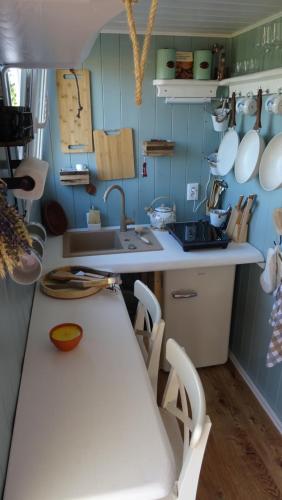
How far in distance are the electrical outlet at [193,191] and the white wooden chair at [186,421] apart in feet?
4.82

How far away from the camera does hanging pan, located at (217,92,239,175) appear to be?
215cm

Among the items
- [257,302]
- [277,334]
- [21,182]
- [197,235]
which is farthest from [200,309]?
[21,182]

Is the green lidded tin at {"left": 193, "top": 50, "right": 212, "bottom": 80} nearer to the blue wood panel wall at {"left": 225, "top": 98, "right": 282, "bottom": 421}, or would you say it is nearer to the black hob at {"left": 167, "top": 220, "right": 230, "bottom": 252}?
the blue wood panel wall at {"left": 225, "top": 98, "right": 282, "bottom": 421}

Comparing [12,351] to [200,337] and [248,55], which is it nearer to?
[200,337]

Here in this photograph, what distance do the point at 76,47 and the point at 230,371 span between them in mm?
2094

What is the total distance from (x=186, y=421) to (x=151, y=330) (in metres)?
0.52

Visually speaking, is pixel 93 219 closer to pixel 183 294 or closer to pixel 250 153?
pixel 183 294

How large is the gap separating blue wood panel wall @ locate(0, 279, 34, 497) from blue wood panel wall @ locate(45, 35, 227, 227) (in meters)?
1.09

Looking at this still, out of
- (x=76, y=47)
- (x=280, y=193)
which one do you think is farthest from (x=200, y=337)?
(x=76, y=47)

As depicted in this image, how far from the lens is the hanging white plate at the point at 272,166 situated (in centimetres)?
177

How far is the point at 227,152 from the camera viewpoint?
2242 mm

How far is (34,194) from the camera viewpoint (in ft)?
3.10

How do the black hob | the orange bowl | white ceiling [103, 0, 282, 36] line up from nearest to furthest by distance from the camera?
1. the orange bowl
2. white ceiling [103, 0, 282, 36]
3. the black hob

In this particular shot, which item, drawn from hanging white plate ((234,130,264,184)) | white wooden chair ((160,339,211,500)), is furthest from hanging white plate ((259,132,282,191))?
white wooden chair ((160,339,211,500))
